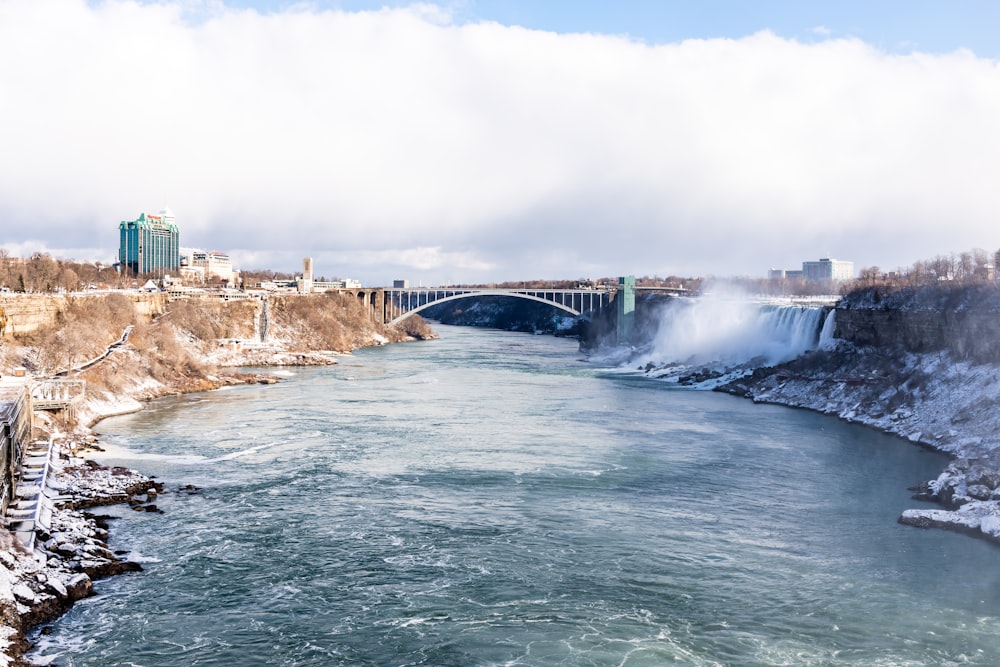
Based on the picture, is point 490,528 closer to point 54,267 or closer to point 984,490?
point 984,490

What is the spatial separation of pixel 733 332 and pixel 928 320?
2334 centimetres

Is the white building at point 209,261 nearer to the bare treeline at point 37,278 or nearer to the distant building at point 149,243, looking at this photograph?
the distant building at point 149,243

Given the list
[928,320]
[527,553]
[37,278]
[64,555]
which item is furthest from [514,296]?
[64,555]

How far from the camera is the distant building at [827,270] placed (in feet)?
511

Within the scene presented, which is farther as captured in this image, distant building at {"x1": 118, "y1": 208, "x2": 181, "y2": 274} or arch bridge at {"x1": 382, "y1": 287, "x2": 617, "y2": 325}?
distant building at {"x1": 118, "y1": 208, "x2": 181, "y2": 274}

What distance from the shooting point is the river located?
15.0 meters

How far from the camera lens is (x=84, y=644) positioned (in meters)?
14.7

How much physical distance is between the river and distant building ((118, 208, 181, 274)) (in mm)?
150666

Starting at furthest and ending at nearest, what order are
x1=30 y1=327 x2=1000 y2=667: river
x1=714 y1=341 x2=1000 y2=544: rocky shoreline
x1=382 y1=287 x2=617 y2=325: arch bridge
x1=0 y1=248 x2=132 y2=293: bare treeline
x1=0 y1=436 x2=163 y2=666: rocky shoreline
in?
x1=382 y1=287 x2=617 y2=325: arch bridge < x1=0 y1=248 x2=132 y2=293: bare treeline < x1=714 y1=341 x2=1000 y2=544: rocky shoreline < x1=0 y1=436 x2=163 y2=666: rocky shoreline < x1=30 y1=327 x2=1000 y2=667: river

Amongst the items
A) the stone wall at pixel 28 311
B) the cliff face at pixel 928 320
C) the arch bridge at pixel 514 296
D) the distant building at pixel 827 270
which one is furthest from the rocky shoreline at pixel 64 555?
the distant building at pixel 827 270

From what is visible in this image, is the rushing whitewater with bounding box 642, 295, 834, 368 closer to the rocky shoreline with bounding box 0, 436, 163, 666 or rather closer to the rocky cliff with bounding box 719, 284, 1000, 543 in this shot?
the rocky cliff with bounding box 719, 284, 1000, 543

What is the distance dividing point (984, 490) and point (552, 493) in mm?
11696

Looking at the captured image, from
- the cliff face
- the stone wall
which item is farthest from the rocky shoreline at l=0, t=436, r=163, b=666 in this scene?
the cliff face

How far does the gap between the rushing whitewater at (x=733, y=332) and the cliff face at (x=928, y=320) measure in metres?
2.89
